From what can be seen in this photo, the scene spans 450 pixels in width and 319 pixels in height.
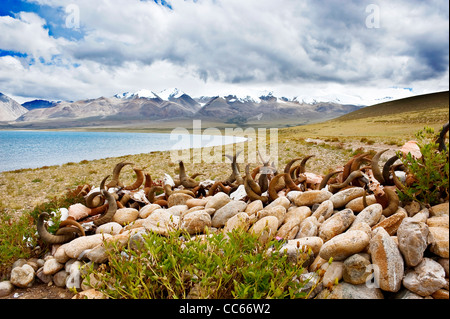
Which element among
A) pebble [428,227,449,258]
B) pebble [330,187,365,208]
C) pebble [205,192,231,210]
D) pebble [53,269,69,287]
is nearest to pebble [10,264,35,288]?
pebble [53,269,69,287]

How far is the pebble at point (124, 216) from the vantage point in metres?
4.69

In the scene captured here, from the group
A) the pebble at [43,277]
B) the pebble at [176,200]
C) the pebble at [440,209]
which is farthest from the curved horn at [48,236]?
the pebble at [440,209]

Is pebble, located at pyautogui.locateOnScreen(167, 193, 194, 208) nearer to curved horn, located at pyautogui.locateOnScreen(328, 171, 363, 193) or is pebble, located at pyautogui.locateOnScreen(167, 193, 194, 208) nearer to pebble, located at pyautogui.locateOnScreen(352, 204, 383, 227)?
curved horn, located at pyautogui.locateOnScreen(328, 171, 363, 193)

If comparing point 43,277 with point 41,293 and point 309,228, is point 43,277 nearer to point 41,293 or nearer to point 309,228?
point 41,293

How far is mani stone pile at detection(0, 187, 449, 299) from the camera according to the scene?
2.35 m

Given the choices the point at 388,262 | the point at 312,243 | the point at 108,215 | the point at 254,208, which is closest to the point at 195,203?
the point at 254,208

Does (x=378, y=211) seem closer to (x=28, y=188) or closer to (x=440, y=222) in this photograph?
(x=440, y=222)

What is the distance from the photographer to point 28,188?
636 inches

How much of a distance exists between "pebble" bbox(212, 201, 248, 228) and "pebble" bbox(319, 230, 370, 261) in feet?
5.90

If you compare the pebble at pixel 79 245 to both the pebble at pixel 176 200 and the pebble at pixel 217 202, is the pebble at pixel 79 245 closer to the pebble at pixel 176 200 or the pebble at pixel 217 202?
the pebble at pixel 176 200

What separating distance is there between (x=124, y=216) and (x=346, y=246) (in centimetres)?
369

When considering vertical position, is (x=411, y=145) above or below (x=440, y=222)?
above
